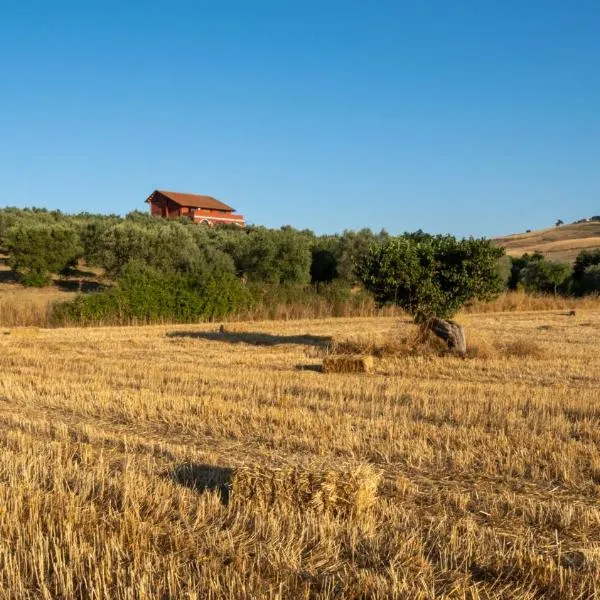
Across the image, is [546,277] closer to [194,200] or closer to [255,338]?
[255,338]

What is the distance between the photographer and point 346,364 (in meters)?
15.4

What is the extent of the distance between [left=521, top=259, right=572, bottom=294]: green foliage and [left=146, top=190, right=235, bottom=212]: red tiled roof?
55.7 m

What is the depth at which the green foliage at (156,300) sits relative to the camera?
29.0 meters

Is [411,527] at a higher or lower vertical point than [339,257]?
lower

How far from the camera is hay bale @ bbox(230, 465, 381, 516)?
561 cm

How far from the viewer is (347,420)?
30.8 feet

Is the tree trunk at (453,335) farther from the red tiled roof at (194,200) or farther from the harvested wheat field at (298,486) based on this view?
the red tiled roof at (194,200)

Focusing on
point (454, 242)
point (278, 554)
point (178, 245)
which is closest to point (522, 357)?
point (454, 242)

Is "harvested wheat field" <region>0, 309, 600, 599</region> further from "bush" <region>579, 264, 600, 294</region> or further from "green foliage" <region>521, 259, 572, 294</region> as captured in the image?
"green foliage" <region>521, 259, 572, 294</region>

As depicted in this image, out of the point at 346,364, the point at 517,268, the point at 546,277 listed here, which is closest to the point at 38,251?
the point at 346,364

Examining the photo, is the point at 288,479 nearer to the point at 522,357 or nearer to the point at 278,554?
the point at 278,554

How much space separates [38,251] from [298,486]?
1691 inches

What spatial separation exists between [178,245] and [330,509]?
144ft

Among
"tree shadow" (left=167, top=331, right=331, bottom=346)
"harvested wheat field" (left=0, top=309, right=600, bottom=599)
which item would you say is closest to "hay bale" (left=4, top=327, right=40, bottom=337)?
"tree shadow" (left=167, top=331, right=331, bottom=346)
